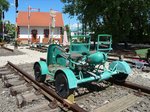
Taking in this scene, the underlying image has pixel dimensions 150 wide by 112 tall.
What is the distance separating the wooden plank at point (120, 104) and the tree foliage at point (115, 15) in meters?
18.0

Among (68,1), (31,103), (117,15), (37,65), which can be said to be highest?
(68,1)

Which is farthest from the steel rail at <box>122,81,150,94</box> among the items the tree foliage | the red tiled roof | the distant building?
the red tiled roof

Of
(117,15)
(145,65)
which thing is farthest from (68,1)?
(145,65)

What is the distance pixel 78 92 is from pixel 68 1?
81.4 ft

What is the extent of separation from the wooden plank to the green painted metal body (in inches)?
35.3

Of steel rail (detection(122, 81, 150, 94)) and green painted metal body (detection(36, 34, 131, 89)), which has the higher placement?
green painted metal body (detection(36, 34, 131, 89))

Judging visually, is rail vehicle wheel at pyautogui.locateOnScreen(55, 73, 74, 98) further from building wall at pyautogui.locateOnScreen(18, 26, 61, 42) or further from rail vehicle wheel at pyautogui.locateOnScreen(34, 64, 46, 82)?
building wall at pyautogui.locateOnScreen(18, 26, 61, 42)

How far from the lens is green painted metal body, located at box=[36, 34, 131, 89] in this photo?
6.66 meters

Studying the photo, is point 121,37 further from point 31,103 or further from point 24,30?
point 24,30

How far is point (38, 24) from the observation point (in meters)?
53.6

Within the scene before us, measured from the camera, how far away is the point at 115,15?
2500 cm

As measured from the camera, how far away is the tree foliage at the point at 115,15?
24.4m

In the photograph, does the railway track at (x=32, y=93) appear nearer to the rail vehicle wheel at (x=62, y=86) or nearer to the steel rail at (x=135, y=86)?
the rail vehicle wheel at (x=62, y=86)

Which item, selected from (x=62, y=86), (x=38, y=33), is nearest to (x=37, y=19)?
(x=38, y=33)
